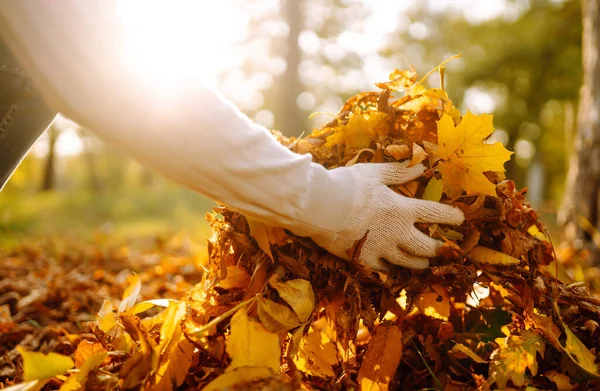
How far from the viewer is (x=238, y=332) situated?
1052mm

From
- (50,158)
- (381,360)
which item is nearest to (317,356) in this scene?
(381,360)

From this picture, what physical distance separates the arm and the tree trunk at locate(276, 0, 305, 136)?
410 inches

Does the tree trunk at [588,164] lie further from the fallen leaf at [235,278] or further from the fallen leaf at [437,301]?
the fallen leaf at [235,278]

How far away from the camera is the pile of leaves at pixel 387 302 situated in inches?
44.5

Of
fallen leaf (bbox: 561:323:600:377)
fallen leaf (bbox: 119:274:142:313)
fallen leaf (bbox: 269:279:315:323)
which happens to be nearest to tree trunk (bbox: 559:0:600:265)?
fallen leaf (bbox: 561:323:600:377)

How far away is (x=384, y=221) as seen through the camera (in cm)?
122

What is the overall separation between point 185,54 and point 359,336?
1.03 meters

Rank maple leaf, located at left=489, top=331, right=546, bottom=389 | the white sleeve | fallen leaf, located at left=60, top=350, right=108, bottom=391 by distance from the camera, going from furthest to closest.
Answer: maple leaf, located at left=489, top=331, right=546, bottom=389, fallen leaf, located at left=60, top=350, right=108, bottom=391, the white sleeve

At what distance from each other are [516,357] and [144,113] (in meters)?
1.06

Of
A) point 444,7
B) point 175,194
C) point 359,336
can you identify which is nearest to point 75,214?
point 175,194

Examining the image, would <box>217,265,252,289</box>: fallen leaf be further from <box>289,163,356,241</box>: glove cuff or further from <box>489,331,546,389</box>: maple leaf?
<box>489,331,546,389</box>: maple leaf

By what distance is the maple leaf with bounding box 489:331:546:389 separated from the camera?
3.70ft

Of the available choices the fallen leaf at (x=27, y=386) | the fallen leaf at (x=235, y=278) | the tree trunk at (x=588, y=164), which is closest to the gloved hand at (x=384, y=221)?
the fallen leaf at (x=235, y=278)

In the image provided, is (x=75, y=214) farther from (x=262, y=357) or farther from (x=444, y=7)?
(x=444, y=7)
